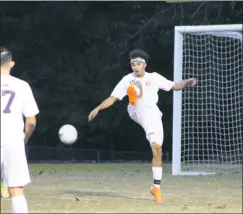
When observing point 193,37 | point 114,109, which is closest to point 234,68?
point 193,37

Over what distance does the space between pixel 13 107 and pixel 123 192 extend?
3921mm

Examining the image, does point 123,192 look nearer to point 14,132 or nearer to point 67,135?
point 67,135

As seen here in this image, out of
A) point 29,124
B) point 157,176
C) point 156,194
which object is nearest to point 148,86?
point 157,176

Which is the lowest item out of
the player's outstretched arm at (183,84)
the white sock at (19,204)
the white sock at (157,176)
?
the white sock at (157,176)

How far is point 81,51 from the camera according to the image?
24.9 meters

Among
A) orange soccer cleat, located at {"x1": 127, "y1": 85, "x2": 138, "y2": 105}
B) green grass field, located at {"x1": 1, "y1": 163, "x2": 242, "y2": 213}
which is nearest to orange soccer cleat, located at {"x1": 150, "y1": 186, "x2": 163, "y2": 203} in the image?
green grass field, located at {"x1": 1, "y1": 163, "x2": 242, "y2": 213}

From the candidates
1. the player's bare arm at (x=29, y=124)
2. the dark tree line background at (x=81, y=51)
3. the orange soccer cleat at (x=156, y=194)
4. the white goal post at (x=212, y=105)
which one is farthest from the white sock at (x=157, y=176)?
the dark tree line background at (x=81, y=51)

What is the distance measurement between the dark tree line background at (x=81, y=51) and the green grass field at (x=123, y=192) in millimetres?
8411

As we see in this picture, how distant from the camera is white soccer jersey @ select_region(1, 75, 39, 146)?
26.3 feet

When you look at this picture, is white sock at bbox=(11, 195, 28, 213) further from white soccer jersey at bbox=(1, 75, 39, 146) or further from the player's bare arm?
the player's bare arm

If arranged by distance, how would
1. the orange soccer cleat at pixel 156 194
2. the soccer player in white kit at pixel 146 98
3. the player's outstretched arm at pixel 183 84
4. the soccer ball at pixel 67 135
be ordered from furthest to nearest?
the soccer ball at pixel 67 135 → the player's outstretched arm at pixel 183 84 → the soccer player in white kit at pixel 146 98 → the orange soccer cleat at pixel 156 194

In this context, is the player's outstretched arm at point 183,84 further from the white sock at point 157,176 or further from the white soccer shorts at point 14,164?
the white soccer shorts at point 14,164

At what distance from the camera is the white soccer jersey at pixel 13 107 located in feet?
26.3

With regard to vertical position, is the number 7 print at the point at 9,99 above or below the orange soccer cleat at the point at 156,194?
above
